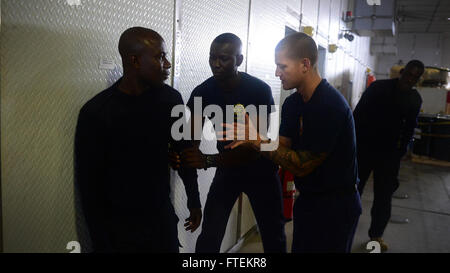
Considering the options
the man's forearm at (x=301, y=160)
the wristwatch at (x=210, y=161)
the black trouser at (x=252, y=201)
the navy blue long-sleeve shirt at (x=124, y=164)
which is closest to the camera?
the navy blue long-sleeve shirt at (x=124, y=164)

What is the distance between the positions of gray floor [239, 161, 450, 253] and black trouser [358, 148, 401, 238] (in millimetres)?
396

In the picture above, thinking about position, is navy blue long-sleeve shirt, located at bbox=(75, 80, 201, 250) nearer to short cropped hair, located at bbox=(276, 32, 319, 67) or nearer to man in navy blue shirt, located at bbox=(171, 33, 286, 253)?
man in navy blue shirt, located at bbox=(171, 33, 286, 253)

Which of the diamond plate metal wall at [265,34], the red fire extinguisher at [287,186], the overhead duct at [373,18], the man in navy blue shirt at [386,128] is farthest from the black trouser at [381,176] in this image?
the overhead duct at [373,18]

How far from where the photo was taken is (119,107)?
1657 millimetres

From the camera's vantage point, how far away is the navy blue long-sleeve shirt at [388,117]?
352cm

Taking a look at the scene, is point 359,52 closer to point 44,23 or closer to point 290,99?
point 290,99

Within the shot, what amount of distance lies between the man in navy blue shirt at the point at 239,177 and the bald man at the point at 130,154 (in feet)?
2.04

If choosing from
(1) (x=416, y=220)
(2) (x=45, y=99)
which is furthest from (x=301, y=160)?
(1) (x=416, y=220)

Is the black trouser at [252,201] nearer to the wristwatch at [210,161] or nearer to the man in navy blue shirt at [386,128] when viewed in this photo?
the wristwatch at [210,161]

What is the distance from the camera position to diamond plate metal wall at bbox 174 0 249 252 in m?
2.50

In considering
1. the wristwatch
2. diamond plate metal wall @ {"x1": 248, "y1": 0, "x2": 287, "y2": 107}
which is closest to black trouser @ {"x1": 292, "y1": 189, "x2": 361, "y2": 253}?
the wristwatch

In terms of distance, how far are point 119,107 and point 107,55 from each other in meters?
0.39

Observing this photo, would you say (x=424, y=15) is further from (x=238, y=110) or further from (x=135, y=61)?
(x=135, y=61)
